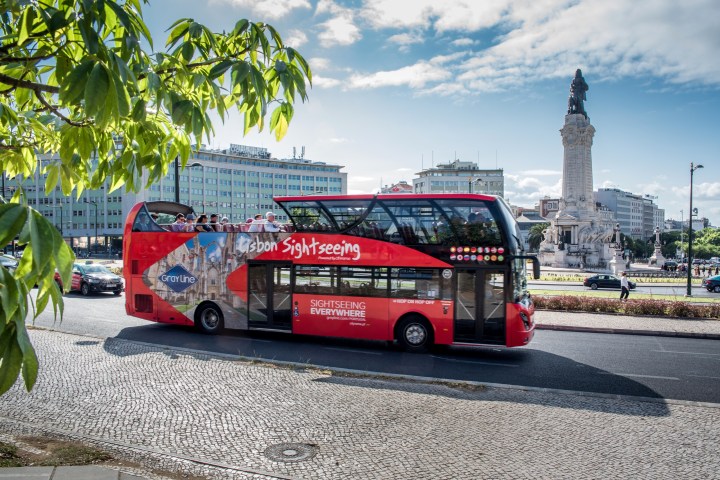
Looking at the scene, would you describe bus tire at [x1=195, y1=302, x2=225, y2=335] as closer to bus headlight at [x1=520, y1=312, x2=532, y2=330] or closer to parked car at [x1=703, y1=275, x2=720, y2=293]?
bus headlight at [x1=520, y1=312, x2=532, y2=330]

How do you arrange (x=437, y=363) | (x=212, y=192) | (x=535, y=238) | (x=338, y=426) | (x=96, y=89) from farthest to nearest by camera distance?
(x=535, y=238) → (x=212, y=192) → (x=437, y=363) → (x=338, y=426) → (x=96, y=89)

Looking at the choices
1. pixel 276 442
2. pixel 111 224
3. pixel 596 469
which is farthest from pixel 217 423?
pixel 111 224

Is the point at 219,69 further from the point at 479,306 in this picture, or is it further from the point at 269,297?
the point at 269,297

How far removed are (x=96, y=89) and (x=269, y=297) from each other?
14.3 metres

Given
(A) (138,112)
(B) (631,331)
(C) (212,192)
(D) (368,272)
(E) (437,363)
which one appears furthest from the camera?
(C) (212,192)

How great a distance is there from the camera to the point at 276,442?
7387mm

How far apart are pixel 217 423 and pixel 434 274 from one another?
779 centimetres

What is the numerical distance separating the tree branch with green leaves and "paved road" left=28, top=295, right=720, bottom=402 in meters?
9.40

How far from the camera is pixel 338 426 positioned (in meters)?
8.07

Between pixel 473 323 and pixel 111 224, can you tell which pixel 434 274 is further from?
pixel 111 224

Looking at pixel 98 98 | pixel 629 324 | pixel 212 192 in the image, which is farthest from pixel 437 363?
pixel 212 192

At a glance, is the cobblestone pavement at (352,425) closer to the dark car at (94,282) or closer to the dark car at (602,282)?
the dark car at (94,282)

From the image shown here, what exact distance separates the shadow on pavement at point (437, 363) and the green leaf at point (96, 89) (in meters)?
8.90

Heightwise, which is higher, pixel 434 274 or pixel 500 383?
pixel 434 274
